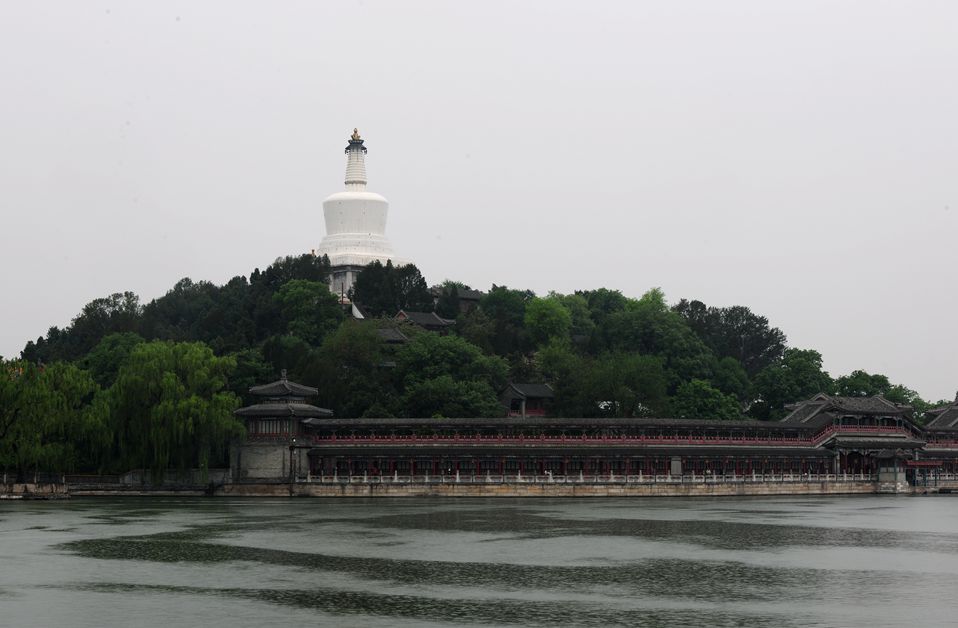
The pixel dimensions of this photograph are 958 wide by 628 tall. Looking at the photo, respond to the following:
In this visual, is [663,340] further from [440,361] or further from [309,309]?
[309,309]

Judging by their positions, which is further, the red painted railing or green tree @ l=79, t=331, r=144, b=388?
green tree @ l=79, t=331, r=144, b=388

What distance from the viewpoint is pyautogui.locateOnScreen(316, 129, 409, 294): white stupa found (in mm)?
127562

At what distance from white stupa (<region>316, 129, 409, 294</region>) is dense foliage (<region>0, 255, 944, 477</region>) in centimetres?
851

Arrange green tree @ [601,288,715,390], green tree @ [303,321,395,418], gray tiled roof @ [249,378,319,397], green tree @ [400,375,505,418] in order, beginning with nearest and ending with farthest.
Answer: gray tiled roof @ [249,378,319,397], green tree @ [400,375,505,418], green tree @ [303,321,395,418], green tree @ [601,288,715,390]

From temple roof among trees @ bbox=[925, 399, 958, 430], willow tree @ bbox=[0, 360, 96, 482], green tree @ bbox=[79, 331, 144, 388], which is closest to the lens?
willow tree @ bbox=[0, 360, 96, 482]

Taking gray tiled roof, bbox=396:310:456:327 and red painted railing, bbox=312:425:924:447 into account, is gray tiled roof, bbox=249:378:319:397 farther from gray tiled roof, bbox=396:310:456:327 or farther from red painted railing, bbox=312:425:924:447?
gray tiled roof, bbox=396:310:456:327

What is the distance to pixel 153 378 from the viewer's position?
244 ft

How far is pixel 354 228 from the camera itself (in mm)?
130375

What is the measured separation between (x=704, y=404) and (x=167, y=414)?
3930 centimetres

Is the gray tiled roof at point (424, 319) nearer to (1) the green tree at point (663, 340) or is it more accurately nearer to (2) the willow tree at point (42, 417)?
(1) the green tree at point (663, 340)

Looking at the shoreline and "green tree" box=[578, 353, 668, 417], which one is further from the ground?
"green tree" box=[578, 353, 668, 417]

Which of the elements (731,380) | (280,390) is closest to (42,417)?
(280,390)

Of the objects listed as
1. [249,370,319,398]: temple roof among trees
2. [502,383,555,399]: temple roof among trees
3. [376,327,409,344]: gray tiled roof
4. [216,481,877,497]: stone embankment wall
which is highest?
[376,327,409,344]: gray tiled roof

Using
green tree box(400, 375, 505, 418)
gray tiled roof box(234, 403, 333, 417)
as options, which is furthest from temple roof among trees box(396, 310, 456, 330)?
gray tiled roof box(234, 403, 333, 417)
